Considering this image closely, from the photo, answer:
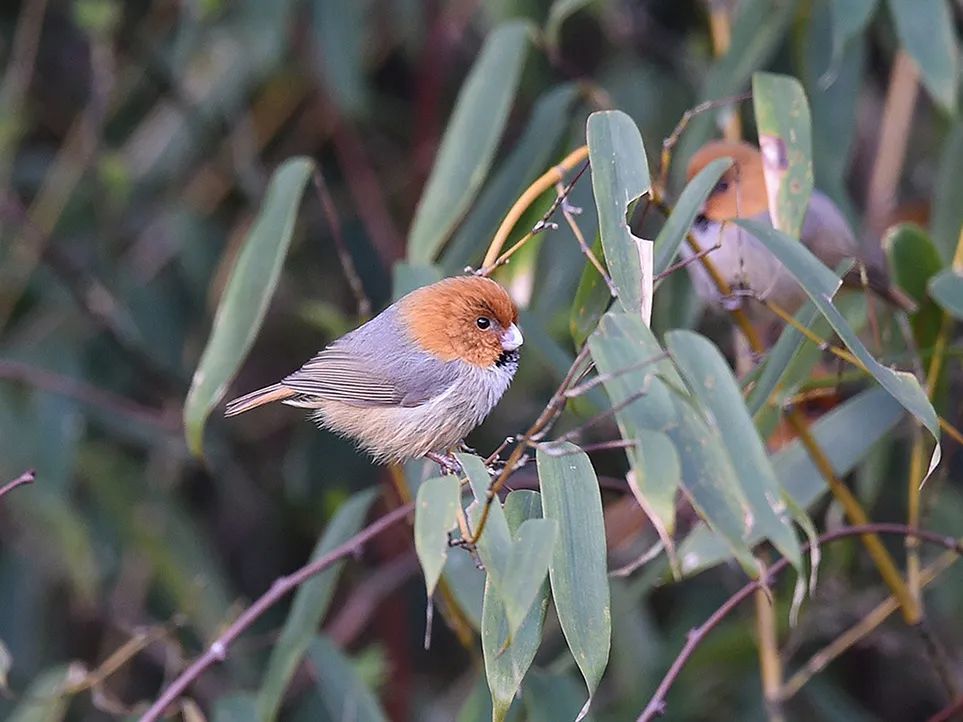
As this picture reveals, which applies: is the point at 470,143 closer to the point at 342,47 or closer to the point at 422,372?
the point at 422,372

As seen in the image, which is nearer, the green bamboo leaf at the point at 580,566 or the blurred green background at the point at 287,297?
the green bamboo leaf at the point at 580,566

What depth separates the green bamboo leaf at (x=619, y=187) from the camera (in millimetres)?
1500

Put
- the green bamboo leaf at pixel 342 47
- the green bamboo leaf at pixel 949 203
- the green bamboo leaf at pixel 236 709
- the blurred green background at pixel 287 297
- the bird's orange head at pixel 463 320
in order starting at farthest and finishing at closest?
the green bamboo leaf at pixel 342 47 → the blurred green background at pixel 287 297 → the green bamboo leaf at pixel 949 203 → the green bamboo leaf at pixel 236 709 → the bird's orange head at pixel 463 320

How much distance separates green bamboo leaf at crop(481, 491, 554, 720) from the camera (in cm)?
145

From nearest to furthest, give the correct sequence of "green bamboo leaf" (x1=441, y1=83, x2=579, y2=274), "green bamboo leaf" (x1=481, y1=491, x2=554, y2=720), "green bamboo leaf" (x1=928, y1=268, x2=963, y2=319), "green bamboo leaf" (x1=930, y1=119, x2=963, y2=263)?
"green bamboo leaf" (x1=481, y1=491, x2=554, y2=720), "green bamboo leaf" (x1=928, y1=268, x2=963, y2=319), "green bamboo leaf" (x1=441, y1=83, x2=579, y2=274), "green bamboo leaf" (x1=930, y1=119, x2=963, y2=263)

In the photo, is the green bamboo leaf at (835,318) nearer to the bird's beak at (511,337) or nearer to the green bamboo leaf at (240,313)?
the bird's beak at (511,337)

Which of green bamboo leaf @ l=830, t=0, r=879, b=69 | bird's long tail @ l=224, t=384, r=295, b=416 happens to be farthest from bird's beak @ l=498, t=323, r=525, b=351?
green bamboo leaf @ l=830, t=0, r=879, b=69

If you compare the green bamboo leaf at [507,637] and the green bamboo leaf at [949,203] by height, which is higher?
the green bamboo leaf at [507,637]

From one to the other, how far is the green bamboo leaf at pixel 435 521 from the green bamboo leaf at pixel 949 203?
5.39 ft

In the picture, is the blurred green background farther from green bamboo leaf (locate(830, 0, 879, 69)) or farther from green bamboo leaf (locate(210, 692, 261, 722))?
green bamboo leaf (locate(210, 692, 261, 722))

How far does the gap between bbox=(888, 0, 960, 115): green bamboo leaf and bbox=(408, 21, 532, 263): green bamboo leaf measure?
69cm

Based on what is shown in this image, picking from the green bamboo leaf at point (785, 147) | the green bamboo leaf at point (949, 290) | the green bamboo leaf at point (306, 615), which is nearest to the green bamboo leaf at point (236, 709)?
the green bamboo leaf at point (306, 615)

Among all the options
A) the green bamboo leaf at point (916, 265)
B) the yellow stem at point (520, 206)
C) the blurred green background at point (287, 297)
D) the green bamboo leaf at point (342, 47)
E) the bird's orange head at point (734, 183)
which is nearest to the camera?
the yellow stem at point (520, 206)

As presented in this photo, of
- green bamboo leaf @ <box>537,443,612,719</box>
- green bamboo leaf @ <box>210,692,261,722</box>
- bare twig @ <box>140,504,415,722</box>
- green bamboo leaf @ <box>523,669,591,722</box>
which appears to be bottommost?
green bamboo leaf @ <box>523,669,591,722</box>
